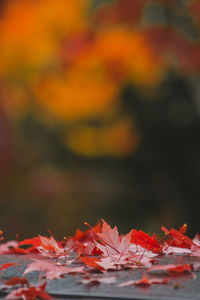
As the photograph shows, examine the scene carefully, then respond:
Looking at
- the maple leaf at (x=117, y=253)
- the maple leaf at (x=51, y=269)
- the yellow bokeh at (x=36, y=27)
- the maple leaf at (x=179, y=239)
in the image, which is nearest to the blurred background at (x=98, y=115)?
the yellow bokeh at (x=36, y=27)

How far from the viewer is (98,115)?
4129 mm

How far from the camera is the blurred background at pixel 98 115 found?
140 inches

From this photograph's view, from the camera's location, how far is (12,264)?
69 cm

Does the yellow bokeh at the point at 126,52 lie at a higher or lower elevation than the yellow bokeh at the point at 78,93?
higher

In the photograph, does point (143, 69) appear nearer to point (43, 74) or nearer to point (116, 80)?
point (116, 80)

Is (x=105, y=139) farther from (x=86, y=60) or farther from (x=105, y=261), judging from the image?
(x=105, y=261)

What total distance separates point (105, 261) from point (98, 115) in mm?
3493

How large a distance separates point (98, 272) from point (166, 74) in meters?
3.53

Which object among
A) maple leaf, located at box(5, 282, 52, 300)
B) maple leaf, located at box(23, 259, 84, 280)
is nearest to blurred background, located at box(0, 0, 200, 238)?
maple leaf, located at box(23, 259, 84, 280)

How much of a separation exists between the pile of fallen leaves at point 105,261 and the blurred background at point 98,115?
105 inches

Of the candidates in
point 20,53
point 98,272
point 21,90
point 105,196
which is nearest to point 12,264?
point 98,272

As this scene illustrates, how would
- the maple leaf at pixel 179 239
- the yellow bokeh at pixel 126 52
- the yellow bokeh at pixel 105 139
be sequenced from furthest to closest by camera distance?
the yellow bokeh at pixel 105 139 → the yellow bokeh at pixel 126 52 → the maple leaf at pixel 179 239

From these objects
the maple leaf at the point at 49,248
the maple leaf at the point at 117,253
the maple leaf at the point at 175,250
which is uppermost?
the maple leaf at the point at 117,253

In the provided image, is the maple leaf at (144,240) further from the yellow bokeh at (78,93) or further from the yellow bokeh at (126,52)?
the yellow bokeh at (78,93)
